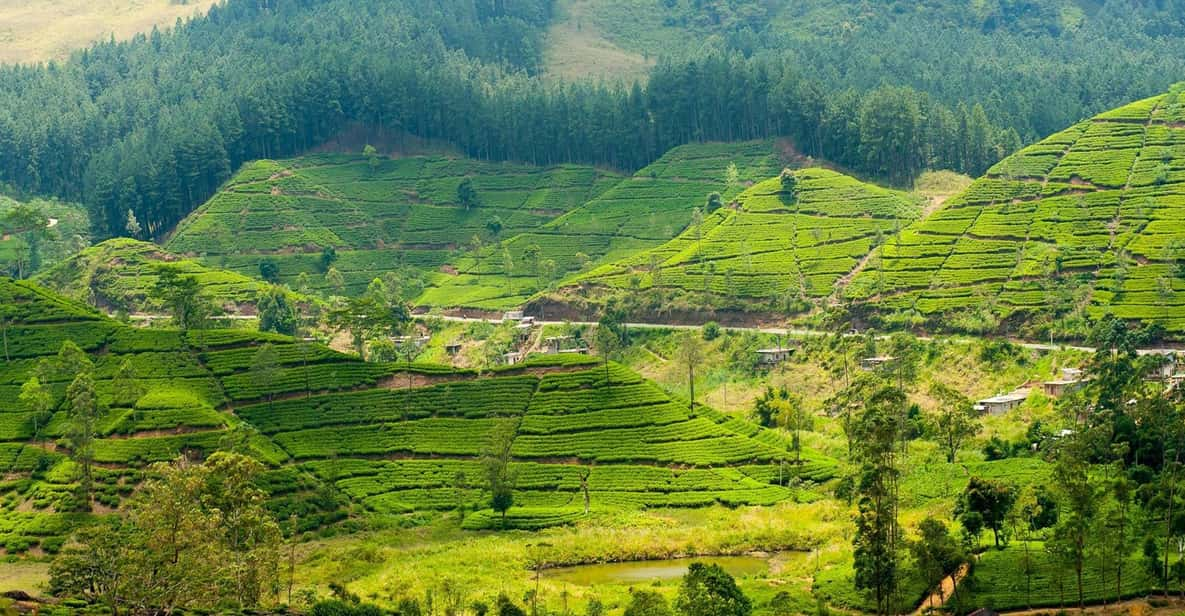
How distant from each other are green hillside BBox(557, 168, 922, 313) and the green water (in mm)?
43290

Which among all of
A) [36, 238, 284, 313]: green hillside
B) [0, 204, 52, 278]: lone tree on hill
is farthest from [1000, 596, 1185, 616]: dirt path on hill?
[0, 204, 52, 278]: lone tree on hill

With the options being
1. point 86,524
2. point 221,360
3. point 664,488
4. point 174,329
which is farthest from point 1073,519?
point 174,329

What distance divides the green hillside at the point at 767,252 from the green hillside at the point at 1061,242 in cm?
439

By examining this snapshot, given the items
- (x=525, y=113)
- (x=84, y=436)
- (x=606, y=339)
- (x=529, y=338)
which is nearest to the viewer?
(x=84, y=436)

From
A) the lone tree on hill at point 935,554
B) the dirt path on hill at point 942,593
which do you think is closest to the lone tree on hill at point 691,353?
the dirt path on hill at point 942,593

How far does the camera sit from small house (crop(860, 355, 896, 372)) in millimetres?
103050

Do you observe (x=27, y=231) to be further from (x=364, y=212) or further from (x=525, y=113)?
(x=525, y=113)

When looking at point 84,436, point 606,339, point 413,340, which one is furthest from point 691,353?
point 84,436

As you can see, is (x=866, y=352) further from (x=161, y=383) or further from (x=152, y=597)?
(x=152, y=597)

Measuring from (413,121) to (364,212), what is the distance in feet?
67.8

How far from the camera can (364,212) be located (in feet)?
506

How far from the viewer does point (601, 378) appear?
97688 millimetres

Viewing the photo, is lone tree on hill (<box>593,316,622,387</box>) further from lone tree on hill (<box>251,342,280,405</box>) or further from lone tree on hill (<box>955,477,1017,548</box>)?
lone tree on hill (<box>955,477,1017,548</box>)

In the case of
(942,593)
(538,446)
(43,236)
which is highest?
(942,593)
